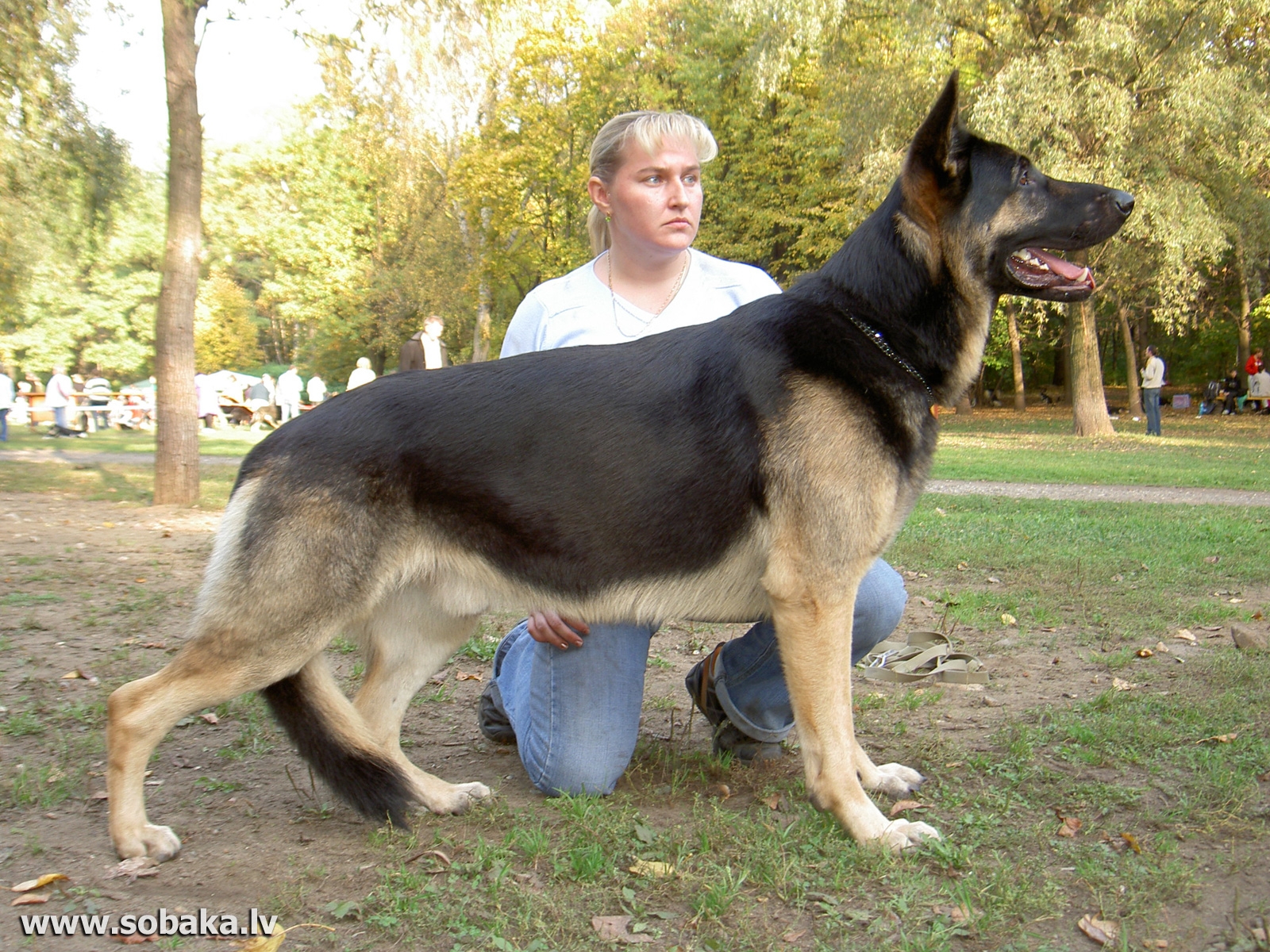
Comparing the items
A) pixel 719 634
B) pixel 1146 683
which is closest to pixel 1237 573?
pixel 1146 683

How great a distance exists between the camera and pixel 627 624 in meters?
3.77

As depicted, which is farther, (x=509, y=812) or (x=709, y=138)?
(x=709, y=138)

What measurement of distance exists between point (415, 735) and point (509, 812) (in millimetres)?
1086

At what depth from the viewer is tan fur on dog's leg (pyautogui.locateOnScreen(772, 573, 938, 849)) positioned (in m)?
3.08

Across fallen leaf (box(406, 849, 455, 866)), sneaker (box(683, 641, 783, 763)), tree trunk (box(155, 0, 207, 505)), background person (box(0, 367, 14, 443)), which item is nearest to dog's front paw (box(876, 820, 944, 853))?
sneaker (box(683, 641, 783, 763))

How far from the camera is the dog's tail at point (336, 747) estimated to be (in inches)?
122

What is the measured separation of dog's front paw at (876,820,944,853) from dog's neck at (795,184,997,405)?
1.45 metres

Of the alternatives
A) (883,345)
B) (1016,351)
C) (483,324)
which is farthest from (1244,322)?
(883,345)

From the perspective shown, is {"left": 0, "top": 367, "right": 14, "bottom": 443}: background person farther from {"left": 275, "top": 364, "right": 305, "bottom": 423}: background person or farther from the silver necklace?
the silver necklace

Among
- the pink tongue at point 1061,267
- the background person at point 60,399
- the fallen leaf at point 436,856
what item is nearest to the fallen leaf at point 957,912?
the fallen leaf at point 436,856

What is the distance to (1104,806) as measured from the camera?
328cm

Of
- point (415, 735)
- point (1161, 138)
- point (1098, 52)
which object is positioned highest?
point (1098, 52)

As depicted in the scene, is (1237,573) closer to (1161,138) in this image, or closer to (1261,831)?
(1261,831)

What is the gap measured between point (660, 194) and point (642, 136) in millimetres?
252
